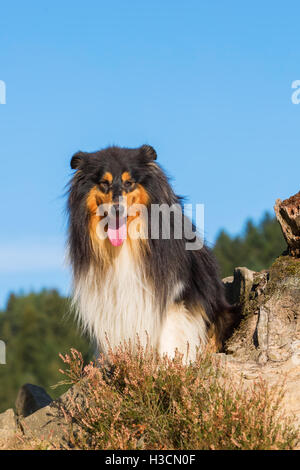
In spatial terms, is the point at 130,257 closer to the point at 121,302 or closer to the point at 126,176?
the point at 121,302

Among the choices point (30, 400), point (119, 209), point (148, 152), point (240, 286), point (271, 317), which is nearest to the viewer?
point (119, 209)

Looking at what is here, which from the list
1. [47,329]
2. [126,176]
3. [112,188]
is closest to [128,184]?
[126,176]

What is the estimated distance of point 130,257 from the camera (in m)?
7.53

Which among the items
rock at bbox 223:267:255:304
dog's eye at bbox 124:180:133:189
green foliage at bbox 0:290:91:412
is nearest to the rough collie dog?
dog's eye at bbox 124:180:133:189

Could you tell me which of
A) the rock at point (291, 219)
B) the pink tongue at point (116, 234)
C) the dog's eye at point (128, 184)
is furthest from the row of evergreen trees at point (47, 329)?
the dog's eye at point (128, 184)

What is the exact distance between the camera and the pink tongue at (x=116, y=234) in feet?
24.0

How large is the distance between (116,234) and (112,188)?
22.6 inches

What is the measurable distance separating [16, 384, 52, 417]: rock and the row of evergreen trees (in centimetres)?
3448

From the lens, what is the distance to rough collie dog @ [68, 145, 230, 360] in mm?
7367

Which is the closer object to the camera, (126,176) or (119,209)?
(119,209)

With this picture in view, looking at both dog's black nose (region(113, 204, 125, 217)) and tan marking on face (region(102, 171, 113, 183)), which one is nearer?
dog's black nose (region(113, 204, 125, 217))

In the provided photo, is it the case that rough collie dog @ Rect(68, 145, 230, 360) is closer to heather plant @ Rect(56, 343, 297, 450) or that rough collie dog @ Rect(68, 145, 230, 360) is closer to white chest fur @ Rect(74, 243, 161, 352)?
white chest fur @ Rect(74, 243, 161, 352)

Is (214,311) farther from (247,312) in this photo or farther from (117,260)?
(117,260)
